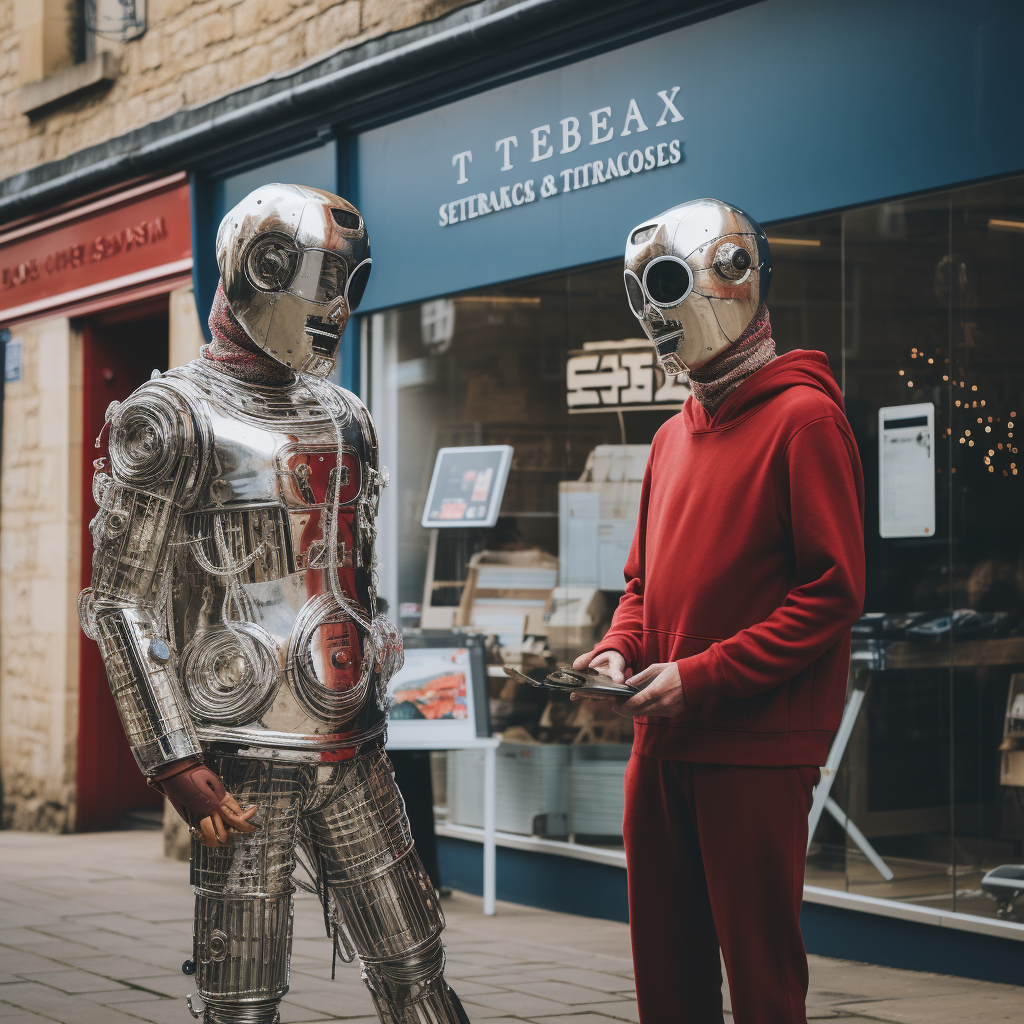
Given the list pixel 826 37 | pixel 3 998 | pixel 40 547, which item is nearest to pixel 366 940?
pixel 3 998

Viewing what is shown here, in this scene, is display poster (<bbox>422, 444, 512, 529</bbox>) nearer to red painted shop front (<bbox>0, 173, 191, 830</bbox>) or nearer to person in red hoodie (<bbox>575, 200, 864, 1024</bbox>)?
red painted shop front (<bbox>0, 173, 191, 830</bbox>)

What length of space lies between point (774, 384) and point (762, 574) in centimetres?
36

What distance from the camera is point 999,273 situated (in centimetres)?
501

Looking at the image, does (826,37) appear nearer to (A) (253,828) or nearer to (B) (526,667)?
(B) (526,667)

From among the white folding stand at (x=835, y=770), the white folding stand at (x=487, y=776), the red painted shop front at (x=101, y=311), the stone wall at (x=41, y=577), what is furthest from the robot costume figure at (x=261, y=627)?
the stone wall at (x=41, y=577)

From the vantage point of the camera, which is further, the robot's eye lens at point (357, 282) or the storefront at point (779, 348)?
the storefront at point (779, 348)

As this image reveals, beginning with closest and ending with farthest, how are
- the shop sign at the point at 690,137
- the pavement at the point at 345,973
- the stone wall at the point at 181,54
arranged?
the pavement at the point at 345,973, the shop sign at the point at 690,137, the stone wall at the point at 181,54

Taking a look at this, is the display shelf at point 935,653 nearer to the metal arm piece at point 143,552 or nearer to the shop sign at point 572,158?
the shop sign at point 572,158

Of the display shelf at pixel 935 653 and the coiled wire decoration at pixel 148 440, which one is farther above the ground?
the coiled wire decoration at pixel 148 440

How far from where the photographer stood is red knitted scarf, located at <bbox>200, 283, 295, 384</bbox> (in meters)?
3.03

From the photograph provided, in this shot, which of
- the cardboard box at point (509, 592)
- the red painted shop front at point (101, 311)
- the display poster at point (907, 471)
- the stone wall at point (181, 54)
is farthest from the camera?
the red painted shop front at point (101, 311)

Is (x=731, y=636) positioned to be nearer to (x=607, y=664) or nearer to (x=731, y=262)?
(x=607, y=664)

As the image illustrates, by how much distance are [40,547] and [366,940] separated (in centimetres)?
673

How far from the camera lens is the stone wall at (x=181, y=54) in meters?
7.23
